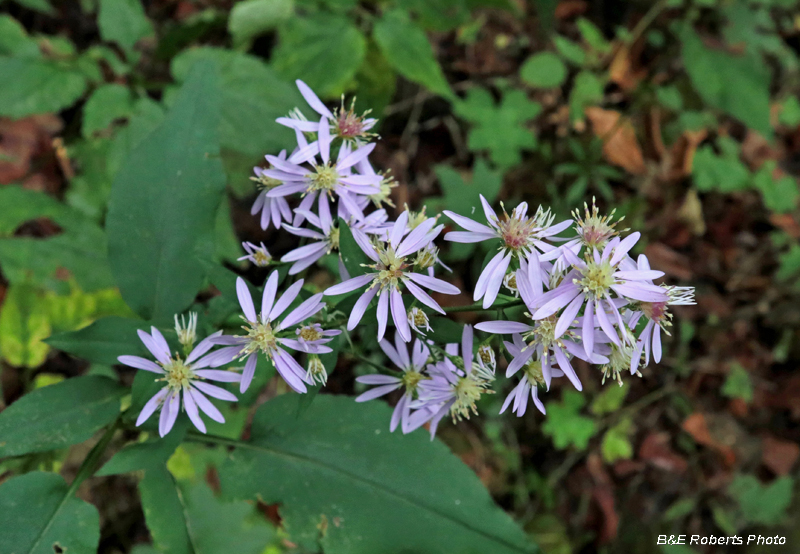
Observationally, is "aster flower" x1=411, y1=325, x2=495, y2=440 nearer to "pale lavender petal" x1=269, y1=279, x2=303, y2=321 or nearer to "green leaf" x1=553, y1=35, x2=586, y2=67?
"pale lavender petal" x1=269, y1=279, x2=303, y2=321

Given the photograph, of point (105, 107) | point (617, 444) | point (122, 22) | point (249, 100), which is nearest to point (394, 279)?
point (249, 100)

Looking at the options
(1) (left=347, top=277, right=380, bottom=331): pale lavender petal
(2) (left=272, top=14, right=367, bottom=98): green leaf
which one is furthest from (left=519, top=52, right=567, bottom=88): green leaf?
(1) (left=347, top=277, right=380, bottom=331): pale lavender petal

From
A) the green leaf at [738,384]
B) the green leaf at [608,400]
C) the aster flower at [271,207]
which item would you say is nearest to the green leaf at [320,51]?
the aster flower at [271,207]

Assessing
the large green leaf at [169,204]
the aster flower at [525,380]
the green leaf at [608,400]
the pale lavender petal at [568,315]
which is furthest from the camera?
the green leaf at [608,400]

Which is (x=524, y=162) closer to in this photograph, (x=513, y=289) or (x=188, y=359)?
(x=513, y=289)

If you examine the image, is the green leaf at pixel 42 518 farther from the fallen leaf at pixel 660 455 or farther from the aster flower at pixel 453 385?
the fallen leaf at pixel 660 455

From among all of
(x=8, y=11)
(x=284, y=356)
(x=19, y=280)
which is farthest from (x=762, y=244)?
(x=8, y=11)
